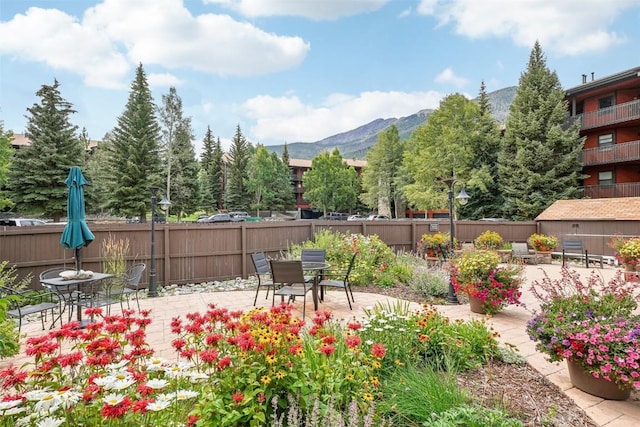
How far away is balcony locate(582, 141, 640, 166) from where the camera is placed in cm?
1736

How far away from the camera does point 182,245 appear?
28.4 ft

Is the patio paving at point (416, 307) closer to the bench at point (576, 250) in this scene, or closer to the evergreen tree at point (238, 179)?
the bench at point (576, 250)

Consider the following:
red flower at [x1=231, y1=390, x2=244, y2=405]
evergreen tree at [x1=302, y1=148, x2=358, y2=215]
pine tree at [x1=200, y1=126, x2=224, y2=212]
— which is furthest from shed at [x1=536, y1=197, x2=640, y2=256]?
pine tree at [x1=200, y1=126, x2=224, y2=212]

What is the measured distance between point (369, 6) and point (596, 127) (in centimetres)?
1638

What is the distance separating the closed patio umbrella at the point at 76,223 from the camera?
490 centimetres

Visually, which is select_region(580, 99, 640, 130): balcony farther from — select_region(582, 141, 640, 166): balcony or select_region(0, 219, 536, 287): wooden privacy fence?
select_region(0, 219, 536, 287): wooden privacy fence

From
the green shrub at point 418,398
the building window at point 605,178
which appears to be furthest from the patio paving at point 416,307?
the building window at point 605,178

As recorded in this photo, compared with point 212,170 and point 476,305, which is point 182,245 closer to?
point 476,305

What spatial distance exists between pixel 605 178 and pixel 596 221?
335 inches

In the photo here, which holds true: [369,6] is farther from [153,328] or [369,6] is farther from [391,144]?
[391,144]

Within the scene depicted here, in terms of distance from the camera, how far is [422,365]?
2.93m

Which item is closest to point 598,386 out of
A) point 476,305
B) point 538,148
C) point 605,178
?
point 476,305

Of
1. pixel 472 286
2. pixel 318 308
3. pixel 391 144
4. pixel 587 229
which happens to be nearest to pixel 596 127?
pixel 587 229

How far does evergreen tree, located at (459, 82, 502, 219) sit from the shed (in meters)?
6.28
